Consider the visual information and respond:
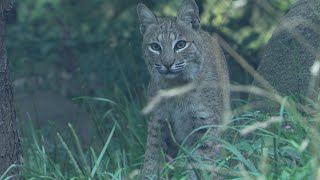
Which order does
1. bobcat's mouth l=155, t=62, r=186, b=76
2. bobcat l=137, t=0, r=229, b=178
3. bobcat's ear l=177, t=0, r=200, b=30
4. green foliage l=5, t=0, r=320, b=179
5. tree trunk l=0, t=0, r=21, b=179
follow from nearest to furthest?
green foliage l=5, t=0, r=320, b=179, tree trunk l=0, t=0, r=21, b=179, bobcat's mouth l=155, t=62, r=186, b=76, bobcat l=137, t=0, r=229, b=178, bobcat's ear l=177, t=0, r=200, b=30

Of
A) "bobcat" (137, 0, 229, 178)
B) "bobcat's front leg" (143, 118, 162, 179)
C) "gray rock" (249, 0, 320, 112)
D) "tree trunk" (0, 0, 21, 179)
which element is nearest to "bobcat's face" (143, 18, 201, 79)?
"bobcat" (137, 0, 229, 178)

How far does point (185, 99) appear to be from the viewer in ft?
18.6

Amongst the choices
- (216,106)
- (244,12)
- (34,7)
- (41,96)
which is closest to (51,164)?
(216,106)

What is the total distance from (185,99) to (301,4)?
3.66 ft

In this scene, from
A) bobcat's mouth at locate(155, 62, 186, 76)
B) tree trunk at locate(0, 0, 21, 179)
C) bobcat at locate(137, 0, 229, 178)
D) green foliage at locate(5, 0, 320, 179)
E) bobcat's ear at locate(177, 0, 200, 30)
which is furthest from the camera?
bobcat's ear at locate(177, 0, 200, 30)

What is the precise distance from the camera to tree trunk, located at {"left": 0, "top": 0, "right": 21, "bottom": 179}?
4.91m

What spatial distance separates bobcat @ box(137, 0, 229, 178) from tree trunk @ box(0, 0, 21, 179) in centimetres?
94

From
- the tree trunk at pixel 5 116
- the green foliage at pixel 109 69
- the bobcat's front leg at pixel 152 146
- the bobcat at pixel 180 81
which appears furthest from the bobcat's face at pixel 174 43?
the tree trunk at pixel 5 116

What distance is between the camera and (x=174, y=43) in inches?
222

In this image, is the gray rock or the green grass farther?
the gray rock

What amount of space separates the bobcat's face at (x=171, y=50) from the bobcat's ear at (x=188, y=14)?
1.9 inches

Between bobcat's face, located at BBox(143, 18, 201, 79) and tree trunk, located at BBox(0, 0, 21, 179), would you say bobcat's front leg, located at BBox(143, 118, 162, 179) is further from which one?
tree trunk, located at BBox(0, 0, 21, 179)

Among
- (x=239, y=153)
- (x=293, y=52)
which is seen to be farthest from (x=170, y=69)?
(x=239, y=153)

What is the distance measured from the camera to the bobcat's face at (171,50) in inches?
217
